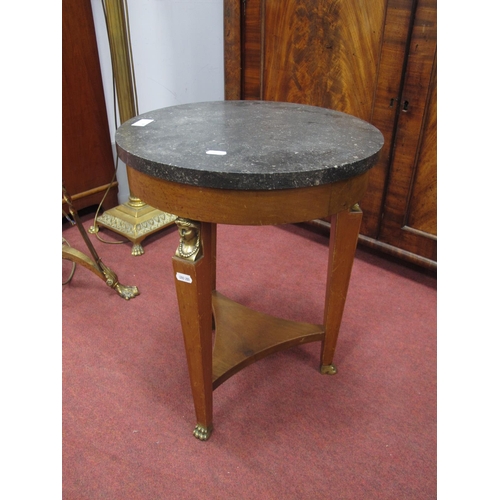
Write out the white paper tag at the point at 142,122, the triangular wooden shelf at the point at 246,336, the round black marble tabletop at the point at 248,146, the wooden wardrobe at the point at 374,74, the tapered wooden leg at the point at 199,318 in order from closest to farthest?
the round black marble tabletop at the point at 248,146 → the tapered wooden leg at the point at 199,318 → the white paper tag at the point at 142,122 → the triangular wooden shelf at the point at 246,336 → the wooden wardrobe at the point at 374,74

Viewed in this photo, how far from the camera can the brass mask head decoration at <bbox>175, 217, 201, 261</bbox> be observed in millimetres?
939

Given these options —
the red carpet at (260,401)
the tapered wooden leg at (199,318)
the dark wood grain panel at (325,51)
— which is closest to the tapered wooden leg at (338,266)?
the red carpet at (260,401)

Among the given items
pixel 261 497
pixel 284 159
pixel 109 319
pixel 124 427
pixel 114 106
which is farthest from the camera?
pixel 114 106

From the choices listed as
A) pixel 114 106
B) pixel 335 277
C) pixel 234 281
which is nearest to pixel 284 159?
pixel 335 277

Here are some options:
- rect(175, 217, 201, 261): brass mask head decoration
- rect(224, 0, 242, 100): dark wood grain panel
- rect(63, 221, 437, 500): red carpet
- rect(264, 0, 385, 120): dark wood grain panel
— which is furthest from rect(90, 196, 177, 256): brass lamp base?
rect(175, 217, 201, 261): brass mask head decoration

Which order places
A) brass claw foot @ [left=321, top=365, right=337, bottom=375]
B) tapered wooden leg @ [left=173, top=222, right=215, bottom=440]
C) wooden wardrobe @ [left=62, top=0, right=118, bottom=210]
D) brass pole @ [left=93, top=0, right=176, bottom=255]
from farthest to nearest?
wooden wardrobe @ [left=62, top=0, right=118, bottom=210] < brass pole @ [left=93, top=0, right=176, bottom=255] < brass claw foot @ [left=321, top=365, right=337, bottom=375] < tapered wooden leg @ [left=173, top=222, right=215, bottom=440]

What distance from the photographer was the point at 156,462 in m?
1.14

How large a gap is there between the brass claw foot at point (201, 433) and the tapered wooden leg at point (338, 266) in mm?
428

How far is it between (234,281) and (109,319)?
0.51 meters

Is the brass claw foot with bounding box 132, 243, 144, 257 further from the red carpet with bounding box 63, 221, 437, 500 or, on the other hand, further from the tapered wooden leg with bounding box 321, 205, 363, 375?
the tapered wooden leg with bounding box 321, 205, 363, 375

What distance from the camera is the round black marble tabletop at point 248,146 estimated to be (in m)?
0.85

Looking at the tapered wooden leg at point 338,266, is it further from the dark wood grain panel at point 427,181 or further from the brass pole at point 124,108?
the brass pole at point 124,108

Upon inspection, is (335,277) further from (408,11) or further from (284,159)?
(408,11)

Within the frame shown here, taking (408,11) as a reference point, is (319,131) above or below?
below
